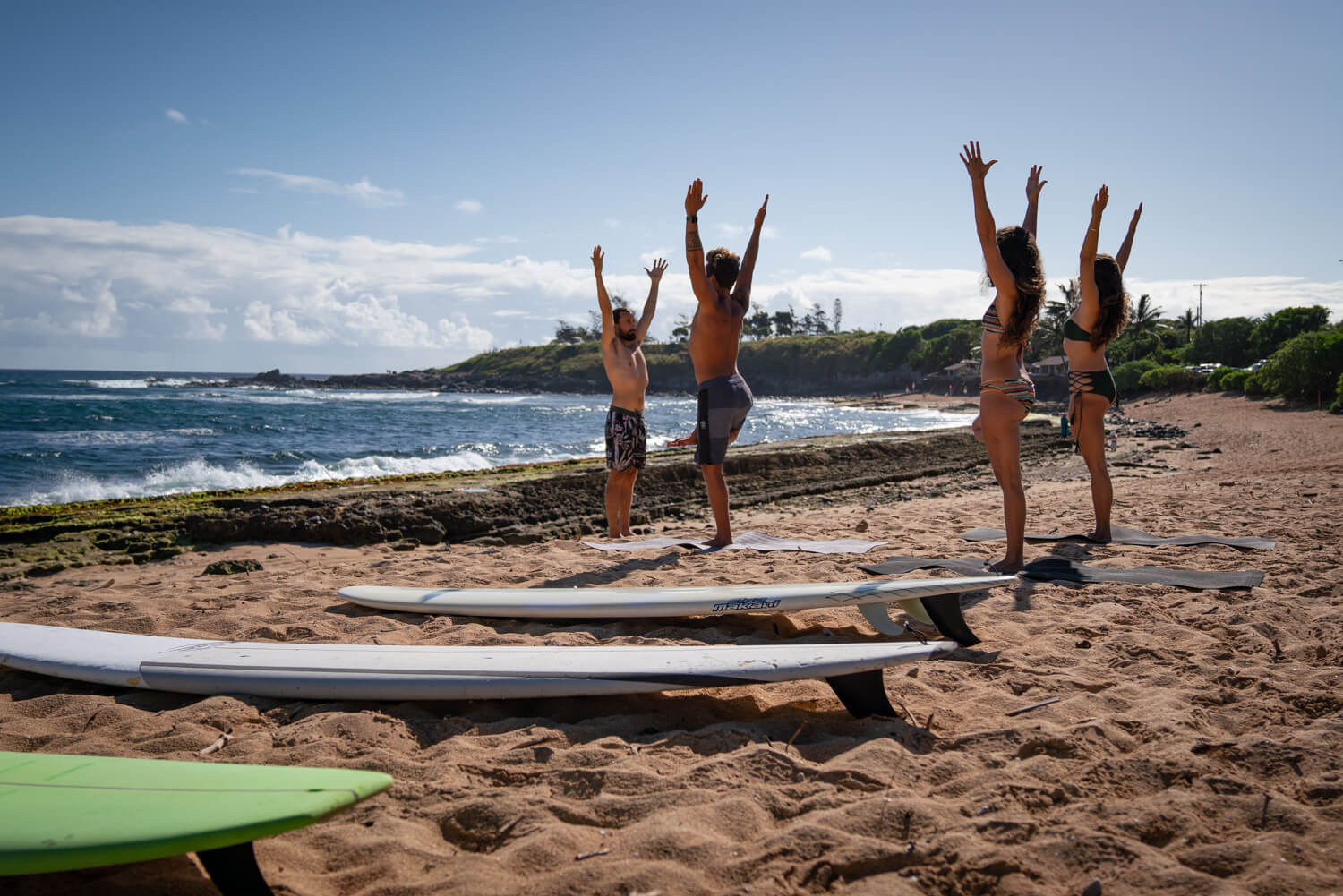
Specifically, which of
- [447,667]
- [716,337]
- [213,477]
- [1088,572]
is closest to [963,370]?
[213,477]

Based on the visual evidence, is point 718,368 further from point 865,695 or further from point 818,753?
point 818,753

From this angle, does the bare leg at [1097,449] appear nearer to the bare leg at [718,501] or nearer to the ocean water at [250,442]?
the bare leg at [718,501]

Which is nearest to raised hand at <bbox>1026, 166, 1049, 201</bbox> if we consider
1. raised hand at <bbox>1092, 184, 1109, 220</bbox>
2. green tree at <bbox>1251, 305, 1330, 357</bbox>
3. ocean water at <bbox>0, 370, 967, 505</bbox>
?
raised hand at <bbox>1092, 184, 1109, 220</bbox>

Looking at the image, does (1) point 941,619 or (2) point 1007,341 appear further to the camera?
(2) point 1007,341

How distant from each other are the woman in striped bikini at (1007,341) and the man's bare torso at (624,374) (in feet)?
9.04

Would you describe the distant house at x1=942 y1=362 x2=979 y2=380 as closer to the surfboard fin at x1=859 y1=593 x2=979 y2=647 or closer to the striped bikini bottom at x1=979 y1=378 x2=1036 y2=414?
the striped bikini bottom at x1=979 y1=378 x2=1036 y2=414

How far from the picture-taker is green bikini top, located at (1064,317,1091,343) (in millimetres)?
5219

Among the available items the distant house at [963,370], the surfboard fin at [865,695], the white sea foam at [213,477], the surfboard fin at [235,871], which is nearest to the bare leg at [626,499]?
the surfboard fin at [865,695]

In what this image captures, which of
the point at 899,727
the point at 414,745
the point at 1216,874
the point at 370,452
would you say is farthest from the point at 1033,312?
the point at 370,452

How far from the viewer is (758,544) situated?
5.52 meters

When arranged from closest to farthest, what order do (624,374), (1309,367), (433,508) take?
(624,374) → (433,508) → (1309,367)

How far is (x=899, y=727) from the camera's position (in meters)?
2.41

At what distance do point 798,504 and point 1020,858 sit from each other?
7445 millimetres

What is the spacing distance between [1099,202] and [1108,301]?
0.77 metres
